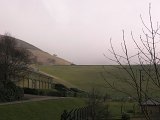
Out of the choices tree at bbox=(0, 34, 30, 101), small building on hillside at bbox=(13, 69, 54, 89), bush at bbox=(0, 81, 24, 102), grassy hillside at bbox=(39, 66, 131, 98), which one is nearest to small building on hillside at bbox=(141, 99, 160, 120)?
bush at bbox=(0, 81, 24, 102)

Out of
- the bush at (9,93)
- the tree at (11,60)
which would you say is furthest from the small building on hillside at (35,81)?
the bush at (9,93)

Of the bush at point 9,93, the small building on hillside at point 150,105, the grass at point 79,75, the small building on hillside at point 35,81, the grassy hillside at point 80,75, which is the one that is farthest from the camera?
the grassy hillside at point 80,75

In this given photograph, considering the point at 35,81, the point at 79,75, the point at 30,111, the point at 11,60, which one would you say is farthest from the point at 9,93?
the point at 79,75

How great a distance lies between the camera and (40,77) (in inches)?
3733

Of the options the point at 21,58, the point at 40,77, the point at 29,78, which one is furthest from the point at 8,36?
the point at 40,77

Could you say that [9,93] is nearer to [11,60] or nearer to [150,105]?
[11,60]

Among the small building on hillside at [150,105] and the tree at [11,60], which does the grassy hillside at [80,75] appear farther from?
the small building on hillside at [150,105]

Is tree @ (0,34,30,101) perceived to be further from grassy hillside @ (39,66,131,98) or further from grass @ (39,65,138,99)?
grassy hillside @ (39,66,131,98)

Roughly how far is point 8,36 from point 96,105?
36.0m

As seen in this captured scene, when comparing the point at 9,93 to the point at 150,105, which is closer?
the point at 150,105

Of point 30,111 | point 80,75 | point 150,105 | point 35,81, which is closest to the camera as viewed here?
point 150,105

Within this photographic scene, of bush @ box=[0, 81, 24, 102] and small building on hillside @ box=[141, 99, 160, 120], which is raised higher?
bush @ box=[0, 81, 24, 102]

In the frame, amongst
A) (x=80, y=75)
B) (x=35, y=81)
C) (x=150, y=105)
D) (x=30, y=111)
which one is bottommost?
(x=30, y=111)

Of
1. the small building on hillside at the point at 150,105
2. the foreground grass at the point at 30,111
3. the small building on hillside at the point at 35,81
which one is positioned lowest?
the foreground grass at the point at 30,111
